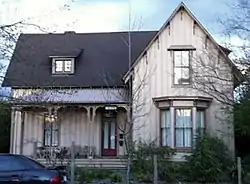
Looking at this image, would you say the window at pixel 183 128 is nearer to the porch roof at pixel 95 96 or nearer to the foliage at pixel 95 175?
the porch roof at pixel 95 96

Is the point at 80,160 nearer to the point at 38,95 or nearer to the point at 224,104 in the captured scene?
the point at 224,104

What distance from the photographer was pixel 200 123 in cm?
2619

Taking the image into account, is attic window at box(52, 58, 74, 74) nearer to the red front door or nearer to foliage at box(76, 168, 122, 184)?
the red front door

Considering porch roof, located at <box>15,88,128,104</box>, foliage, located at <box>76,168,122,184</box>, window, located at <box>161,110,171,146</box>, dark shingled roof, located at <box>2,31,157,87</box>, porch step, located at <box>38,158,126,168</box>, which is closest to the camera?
foliage, located at <box>76,168,122,184</box>

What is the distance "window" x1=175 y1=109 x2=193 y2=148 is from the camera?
25609mm

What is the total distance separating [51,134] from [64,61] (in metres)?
4.57

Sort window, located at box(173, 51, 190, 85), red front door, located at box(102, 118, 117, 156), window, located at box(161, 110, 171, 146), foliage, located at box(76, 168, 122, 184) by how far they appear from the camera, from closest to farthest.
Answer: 1. foliage, located at box(76, 168, 122, 184)
2. window, located at box(161, 110, 171, 146)
3. window, located at box(173, 51, 190, 85)
4. red front door, located at box(102, 118, 117, 156)

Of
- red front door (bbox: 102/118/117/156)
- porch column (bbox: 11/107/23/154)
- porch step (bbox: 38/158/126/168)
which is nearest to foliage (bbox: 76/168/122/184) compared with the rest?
porch step (bbox: 38/158/126/168)

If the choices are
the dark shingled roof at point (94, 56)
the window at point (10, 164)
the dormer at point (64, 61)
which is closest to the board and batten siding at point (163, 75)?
the dark shingled roof at point (94, 56)

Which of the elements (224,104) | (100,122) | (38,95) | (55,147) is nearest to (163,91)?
(224,104)

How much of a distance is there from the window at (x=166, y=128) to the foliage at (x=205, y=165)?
306cm

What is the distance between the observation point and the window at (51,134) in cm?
2980

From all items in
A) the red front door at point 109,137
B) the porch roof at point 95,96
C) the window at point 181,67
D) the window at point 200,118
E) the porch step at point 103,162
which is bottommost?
Result: the porch step at point 103,162

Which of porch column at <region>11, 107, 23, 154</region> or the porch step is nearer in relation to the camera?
the porch step
